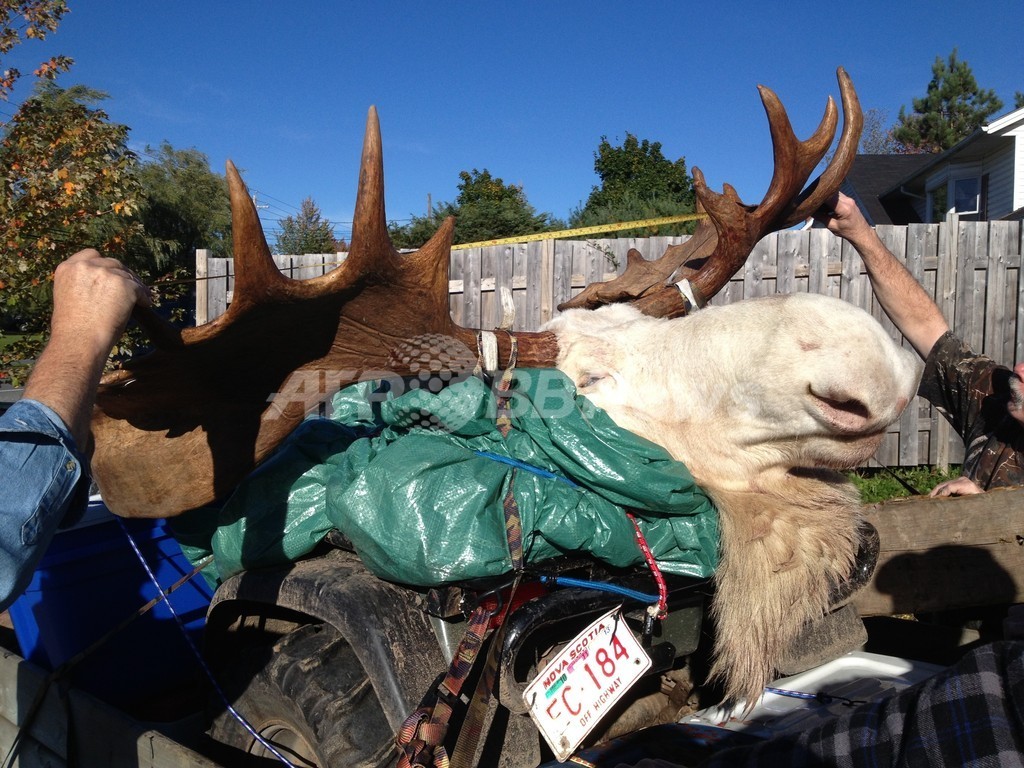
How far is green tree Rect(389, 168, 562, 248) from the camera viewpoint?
24016 millimetres

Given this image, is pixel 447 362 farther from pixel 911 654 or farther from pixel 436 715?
pixel 911 654

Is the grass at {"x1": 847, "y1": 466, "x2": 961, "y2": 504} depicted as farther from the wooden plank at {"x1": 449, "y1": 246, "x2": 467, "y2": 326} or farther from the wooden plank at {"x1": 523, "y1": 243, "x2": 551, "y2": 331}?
the wooden plank at {"x1": 449, "y1": 246, "x2": 467, "y2": 326}

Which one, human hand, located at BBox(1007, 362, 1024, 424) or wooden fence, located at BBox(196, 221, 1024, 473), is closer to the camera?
human hand, located at BBox(1007, 362, 1024, 424)

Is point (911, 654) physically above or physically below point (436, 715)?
below

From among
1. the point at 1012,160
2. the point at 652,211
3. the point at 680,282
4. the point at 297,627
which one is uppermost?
the point at 1012,160

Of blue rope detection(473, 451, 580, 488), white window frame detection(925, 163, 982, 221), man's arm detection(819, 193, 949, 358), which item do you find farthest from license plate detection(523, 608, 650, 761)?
white window frame detection(925, 163, 982, 221)

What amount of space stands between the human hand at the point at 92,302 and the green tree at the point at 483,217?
20.9m

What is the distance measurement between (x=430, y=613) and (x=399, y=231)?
26099 mm

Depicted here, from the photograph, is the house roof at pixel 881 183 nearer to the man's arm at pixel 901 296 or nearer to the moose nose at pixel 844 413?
the man's arm at pixel 901 296

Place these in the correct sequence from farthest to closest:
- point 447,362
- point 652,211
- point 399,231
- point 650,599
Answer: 1. point 399,231
2. point 652,211
3. point 447,362
4. point 650,599

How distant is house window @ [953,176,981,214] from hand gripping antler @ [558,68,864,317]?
24864mm

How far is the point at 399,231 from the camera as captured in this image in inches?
1061

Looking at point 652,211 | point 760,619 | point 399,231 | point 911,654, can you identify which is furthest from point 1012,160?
point 760,619

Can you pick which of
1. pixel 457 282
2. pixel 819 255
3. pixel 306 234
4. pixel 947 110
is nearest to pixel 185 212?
pixel 306 234
